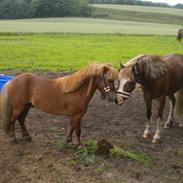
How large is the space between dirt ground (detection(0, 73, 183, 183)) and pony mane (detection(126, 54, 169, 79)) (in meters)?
1.29

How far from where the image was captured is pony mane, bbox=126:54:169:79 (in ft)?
24.5

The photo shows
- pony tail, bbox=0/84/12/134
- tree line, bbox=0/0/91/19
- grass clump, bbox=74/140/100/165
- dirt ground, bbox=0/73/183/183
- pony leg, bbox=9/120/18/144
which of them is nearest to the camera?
dirt ground, bbox=0/73/183/183

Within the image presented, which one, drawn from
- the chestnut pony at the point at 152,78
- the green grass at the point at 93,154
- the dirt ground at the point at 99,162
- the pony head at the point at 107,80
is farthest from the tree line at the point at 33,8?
the pony head at the point at 107,80

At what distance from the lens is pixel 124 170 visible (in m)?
6.22

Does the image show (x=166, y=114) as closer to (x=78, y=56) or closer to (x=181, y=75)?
(x=181, y=75)

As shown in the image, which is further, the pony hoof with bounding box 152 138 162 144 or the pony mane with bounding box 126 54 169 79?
the pony hoof with bounding box 152 138 162 144

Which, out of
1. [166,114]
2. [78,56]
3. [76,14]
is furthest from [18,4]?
[166,114]

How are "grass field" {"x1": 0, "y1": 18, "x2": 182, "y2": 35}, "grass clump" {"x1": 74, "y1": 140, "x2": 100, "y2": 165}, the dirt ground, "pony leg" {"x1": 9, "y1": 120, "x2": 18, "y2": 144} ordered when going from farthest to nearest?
"grass field" {"x1": 0, "y1": 18, "x2": 182, "y2": 35}, "pony leg" {"x1": 9, "y1": 120, "x2": 18, "y2": 144}, "grass clump" {"x1": 74, "y1": 140, "x2": 100, "y2": 165}, the dirt ground

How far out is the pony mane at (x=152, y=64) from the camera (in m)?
7.46

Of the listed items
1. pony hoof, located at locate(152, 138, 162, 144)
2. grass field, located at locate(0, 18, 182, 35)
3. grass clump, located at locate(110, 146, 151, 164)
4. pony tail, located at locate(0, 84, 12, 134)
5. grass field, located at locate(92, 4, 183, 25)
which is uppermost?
pony tail, located at locate(0, 84, 12, 134)

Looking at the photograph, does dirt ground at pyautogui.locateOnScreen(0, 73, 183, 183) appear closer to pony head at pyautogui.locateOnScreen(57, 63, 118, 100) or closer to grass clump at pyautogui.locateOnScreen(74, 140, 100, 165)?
grass clump at pyautogui.locateOnScreen(74, 140, 100, 165)

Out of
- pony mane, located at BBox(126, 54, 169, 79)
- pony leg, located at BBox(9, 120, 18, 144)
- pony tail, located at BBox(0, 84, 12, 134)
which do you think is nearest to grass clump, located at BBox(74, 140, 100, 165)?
pony leg, located at BBox(9, 120, 18, 144)

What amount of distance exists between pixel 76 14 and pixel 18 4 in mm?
11362

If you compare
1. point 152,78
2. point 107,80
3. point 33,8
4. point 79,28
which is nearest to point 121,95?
point 107,80
